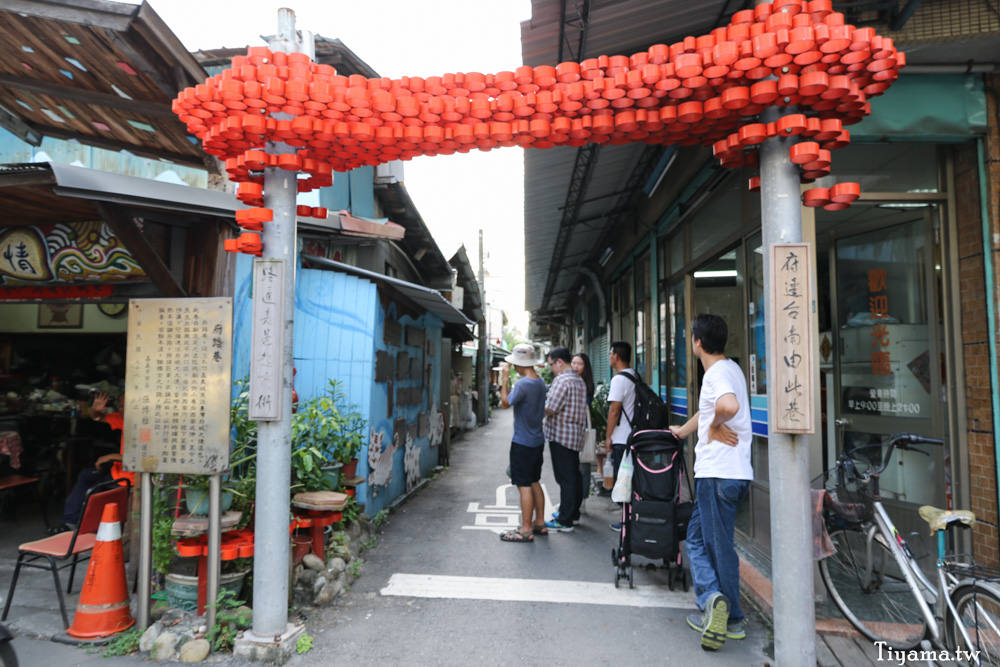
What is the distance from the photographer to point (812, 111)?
3223 millimetres

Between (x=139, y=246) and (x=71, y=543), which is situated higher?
(x=139, y=246)

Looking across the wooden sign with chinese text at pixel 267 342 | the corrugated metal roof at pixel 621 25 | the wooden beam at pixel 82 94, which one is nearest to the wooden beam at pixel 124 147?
the wooden beam at pixel 82 94

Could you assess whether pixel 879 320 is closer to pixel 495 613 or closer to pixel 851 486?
pixel 851 486

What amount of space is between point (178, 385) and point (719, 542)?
3.90 meters

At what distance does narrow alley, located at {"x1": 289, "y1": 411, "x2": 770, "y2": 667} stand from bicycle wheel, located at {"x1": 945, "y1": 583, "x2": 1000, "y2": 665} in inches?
40.6

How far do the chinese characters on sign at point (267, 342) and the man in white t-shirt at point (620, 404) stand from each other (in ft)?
11.3

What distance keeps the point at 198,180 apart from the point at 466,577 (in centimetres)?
556

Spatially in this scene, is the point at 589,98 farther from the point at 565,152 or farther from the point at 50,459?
the point at 50,459

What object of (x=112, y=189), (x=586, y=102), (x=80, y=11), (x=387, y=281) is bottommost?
(x=387, y=281)

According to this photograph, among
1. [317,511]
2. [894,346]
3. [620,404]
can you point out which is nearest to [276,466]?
[317,511]

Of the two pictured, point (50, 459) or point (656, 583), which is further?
point (50, 459)

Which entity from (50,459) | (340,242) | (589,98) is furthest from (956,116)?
(50,459)

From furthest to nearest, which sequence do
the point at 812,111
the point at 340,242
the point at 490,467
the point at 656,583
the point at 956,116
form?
the point at 490,467 → the point at 340,242 → the point at 656,583 → the point at 956,116 → the point at 812,111

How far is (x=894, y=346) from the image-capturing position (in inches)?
202
